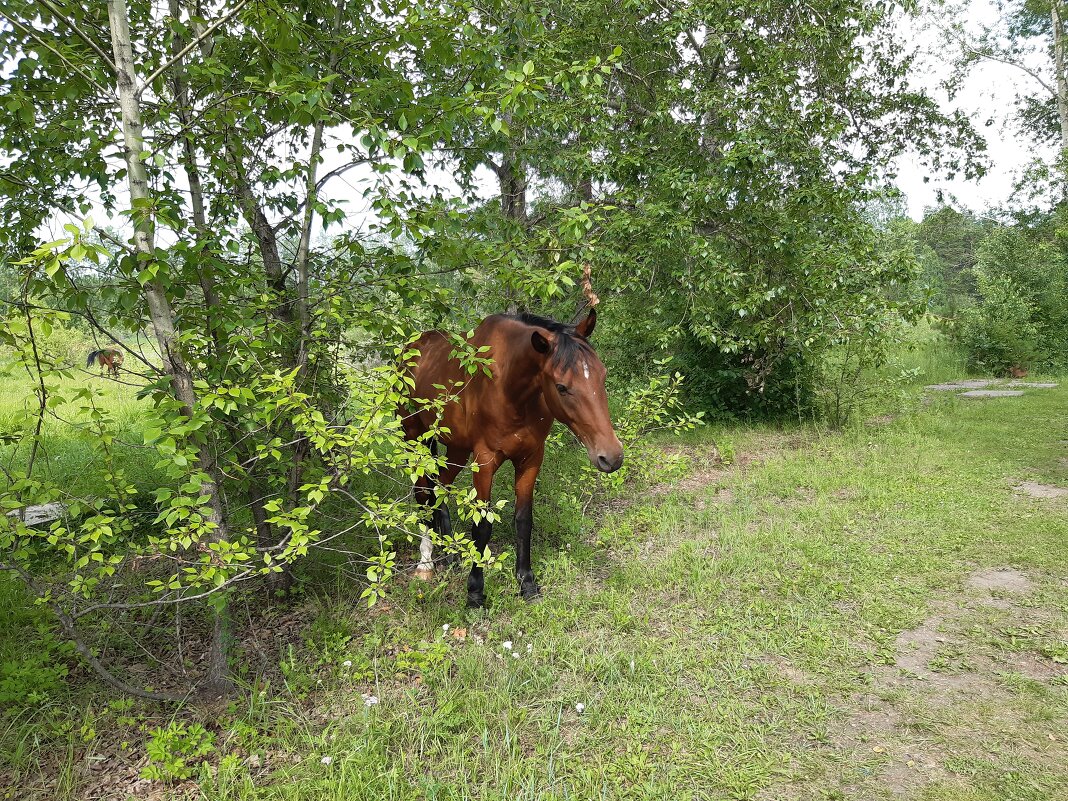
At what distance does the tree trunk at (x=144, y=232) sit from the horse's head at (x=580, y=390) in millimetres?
1894

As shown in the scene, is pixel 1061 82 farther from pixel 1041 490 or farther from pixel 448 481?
pixel 448 481

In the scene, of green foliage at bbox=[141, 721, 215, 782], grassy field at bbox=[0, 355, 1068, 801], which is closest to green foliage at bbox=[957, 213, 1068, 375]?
grassy field at bbox=[0, 355, 1068, 801]

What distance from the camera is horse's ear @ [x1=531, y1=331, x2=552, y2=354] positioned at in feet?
Result: 11.3

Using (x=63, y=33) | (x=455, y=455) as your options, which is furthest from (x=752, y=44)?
(x=63, y=33)

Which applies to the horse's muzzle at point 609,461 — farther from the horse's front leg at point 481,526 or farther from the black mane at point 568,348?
the horse's front leg at point 481,526

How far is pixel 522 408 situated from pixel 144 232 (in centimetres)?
230

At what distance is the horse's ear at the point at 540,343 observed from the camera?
3443 millimetres

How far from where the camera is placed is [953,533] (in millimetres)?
4949

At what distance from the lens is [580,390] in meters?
3.38

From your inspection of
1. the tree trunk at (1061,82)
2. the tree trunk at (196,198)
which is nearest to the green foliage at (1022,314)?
the tree trunk at (1061,82)

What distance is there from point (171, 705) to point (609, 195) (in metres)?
7.19

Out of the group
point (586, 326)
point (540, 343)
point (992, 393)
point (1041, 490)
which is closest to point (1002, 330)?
point (992, 393)

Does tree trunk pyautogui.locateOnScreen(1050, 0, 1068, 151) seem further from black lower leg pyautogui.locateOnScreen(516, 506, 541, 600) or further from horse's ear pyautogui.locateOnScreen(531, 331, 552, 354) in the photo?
black lower leg pyautogui.locateOnScreen(516, 506, 541, 600)

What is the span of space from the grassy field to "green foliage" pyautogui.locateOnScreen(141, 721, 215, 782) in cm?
1
